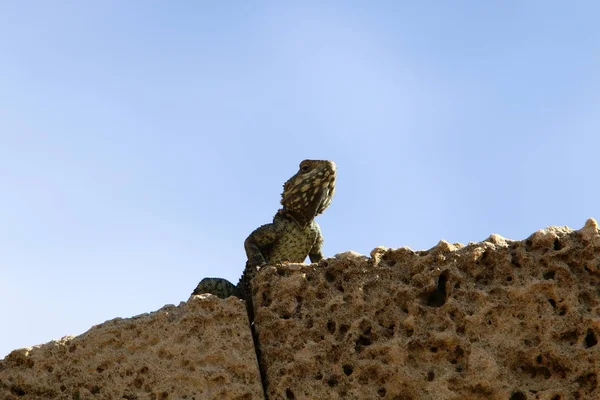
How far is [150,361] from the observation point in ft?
21.5

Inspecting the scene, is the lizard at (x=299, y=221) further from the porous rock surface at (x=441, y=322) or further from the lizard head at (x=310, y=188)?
the porous rock surface at (x=441, y=322)

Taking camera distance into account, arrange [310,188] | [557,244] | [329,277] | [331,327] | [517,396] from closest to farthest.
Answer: [517,396] → [331,327] → [557,244] → [329,277] → [310,188]

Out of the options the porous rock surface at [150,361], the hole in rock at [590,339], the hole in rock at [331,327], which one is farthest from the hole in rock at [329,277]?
the hole in rock at [590,339]

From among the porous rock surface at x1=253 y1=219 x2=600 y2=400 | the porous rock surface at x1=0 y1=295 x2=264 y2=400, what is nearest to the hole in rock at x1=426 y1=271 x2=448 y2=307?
the porous rock surface at x1=253 y1=219 x2=600 y2=400

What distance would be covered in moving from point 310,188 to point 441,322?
5.50 ft

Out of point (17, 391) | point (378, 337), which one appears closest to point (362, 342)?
point (378, 337)

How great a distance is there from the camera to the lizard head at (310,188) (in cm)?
771

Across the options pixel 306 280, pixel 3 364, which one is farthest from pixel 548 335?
pixel 3 364

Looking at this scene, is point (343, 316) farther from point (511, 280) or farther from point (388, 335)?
point (511, 280)

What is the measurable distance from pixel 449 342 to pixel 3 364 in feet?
8.96

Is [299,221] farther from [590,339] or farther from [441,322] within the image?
[590,339]

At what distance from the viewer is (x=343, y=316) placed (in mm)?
6629

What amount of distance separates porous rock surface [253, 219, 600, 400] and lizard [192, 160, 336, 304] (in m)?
0.72

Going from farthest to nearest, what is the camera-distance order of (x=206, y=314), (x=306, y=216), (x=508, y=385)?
1. (x=306, y=216)
2. (x=206, y=314)
3. (x=508, y=385)
